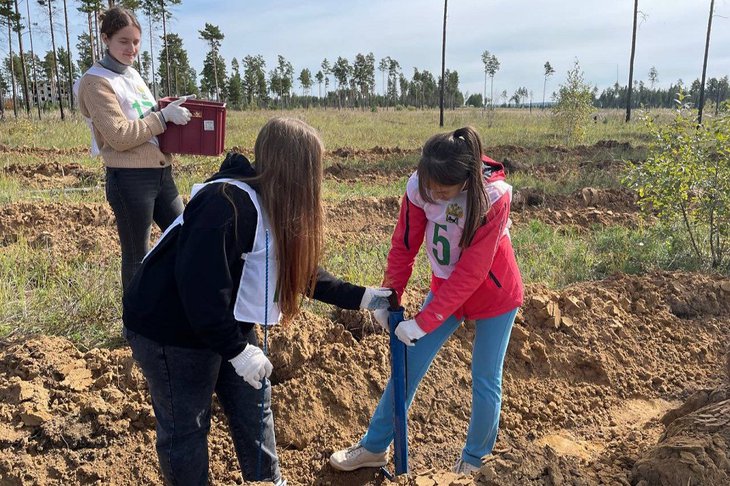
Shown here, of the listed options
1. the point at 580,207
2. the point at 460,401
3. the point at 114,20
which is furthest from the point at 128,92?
the point at 580,207

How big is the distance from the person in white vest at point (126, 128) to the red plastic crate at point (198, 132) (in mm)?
57

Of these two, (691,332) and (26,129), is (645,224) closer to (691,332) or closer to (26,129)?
(691,332)

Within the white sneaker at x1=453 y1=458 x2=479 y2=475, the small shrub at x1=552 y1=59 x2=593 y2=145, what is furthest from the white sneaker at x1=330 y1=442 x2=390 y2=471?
the small shrub at x1=552 y1=59 x2=593 y2=145

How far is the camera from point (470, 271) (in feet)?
6.91

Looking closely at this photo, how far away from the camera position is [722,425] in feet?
6.56

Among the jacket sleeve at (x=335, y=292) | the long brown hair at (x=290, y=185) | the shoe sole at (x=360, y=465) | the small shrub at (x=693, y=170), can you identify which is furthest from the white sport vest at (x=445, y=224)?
the small shrub at (x=693, y=170)

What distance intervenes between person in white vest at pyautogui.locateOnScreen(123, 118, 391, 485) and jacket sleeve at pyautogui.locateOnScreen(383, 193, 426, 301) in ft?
1.90

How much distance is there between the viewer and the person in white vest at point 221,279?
1618mm

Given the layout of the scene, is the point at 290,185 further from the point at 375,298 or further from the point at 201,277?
the point at 375,298

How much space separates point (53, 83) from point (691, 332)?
4578 cm

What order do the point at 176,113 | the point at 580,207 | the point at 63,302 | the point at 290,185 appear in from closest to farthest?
1. the point at 290,185
2. the point at 176,113
3. the point at 63,302
4. the point at 580,207

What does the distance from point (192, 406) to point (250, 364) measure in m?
0.31

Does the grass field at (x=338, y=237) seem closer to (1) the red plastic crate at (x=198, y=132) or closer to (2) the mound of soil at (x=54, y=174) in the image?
(2) the mound of soil at (x=54, y=174)

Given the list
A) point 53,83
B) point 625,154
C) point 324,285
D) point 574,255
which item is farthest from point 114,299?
point 53,83
